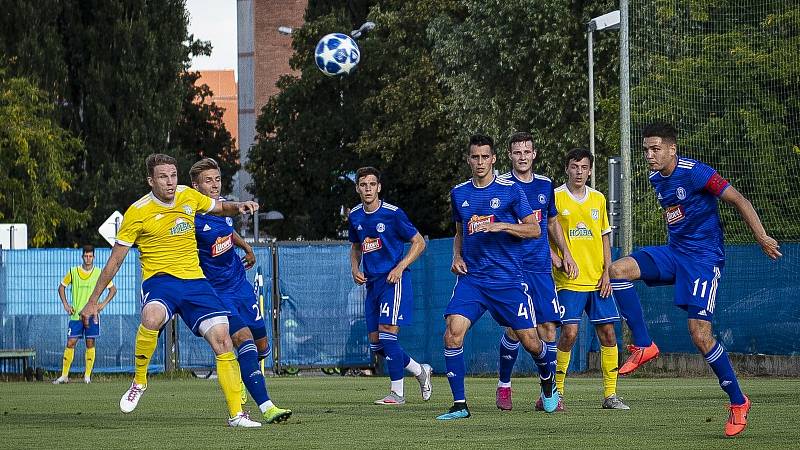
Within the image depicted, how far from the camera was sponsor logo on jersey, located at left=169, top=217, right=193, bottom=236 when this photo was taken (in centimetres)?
1241

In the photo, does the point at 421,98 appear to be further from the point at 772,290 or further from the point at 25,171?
the point at 772,290

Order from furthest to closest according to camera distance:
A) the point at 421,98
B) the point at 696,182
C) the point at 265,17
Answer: the point at 265,17, the point at 421,98, the point at 696,182

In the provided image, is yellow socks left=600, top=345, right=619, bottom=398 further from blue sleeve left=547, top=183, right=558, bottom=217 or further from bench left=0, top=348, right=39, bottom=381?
bench left=0, top=348, right=39, bottom=381

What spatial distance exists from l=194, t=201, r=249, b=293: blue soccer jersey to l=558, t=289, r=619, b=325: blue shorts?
313cm

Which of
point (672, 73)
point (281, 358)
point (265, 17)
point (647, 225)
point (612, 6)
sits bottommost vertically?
point (281, 358)

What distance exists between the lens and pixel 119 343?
1115 inches

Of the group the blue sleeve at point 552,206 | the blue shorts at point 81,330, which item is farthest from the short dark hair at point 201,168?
the blue shorts at point 81,330

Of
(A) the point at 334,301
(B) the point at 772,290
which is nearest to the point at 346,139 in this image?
(A) the point at 334,301

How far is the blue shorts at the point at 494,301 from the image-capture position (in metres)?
12.5

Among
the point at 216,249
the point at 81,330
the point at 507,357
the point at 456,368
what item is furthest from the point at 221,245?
the point at 81,330

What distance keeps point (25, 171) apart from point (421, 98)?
13404 mm

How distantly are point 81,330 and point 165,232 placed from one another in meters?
14.7

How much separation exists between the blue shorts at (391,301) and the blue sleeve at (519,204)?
3607 millimetres

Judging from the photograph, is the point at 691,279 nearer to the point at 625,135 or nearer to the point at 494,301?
the point at 494,301
